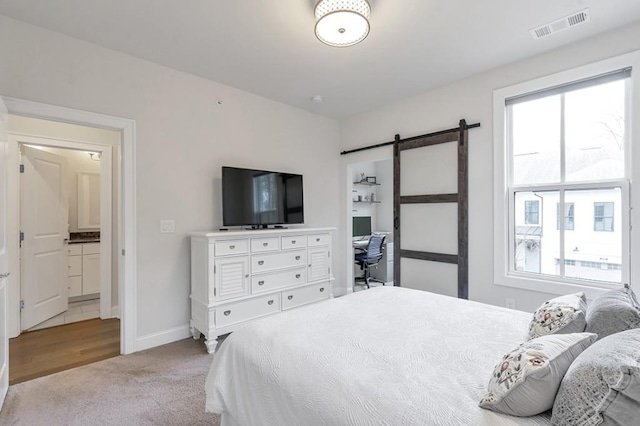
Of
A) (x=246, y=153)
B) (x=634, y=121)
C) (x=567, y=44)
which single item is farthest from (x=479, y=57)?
(x=246, y=153)

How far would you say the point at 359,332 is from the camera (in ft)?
4.99

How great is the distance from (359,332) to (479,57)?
274cm

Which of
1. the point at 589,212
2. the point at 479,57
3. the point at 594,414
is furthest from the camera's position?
the point at 479,57

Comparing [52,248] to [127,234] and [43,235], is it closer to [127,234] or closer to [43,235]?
[43,235]

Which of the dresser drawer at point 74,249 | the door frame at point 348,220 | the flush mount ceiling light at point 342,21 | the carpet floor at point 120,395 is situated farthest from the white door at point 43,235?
the door frame at point 348,220

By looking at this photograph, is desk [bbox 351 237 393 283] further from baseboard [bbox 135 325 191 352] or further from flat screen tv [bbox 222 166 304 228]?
baseboard [bbox 135 325 191 352]

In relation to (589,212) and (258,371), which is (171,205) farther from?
(589,212)

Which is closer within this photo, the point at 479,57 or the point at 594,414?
the point at 594,414

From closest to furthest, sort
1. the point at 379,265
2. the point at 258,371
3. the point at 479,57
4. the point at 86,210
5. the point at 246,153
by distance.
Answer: the point at 258,371
the point at 479,57
the point at 246,153
the point at 86,210
the point at 379,265

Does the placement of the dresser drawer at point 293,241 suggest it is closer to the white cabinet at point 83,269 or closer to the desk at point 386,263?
the desk at point 386,263

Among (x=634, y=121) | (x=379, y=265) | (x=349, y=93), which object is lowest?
(x=379, y=265)

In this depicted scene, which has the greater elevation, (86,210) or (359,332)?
(86,210)

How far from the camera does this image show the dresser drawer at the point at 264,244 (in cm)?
304

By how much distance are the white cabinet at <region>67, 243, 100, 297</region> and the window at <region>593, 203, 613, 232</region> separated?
6019 millimetres
